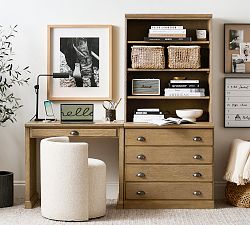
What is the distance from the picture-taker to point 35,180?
595cm

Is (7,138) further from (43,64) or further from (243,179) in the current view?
(243,179)

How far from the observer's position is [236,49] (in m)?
5.93

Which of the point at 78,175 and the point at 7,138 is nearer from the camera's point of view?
the point at 78,175

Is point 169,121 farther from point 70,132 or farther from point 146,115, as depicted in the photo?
point 70,132

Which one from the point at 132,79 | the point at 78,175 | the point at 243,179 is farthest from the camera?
the point at 132,79

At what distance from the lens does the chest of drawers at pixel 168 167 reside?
551cm

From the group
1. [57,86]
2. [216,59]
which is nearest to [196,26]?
[216,59]

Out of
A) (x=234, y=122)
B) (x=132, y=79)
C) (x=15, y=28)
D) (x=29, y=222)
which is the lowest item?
(x=29, y=222)

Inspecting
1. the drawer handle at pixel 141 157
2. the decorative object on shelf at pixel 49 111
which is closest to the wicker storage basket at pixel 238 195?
the drawer handle at pixel 141 157

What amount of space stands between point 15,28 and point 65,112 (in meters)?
0.99

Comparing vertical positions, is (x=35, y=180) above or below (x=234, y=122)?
below

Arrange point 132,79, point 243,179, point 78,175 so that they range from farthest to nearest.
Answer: point 132,79 < point 243,179 < point 78,175

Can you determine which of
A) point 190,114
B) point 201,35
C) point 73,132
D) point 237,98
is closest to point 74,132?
point 73,132

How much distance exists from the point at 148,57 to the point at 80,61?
0.68 metres
